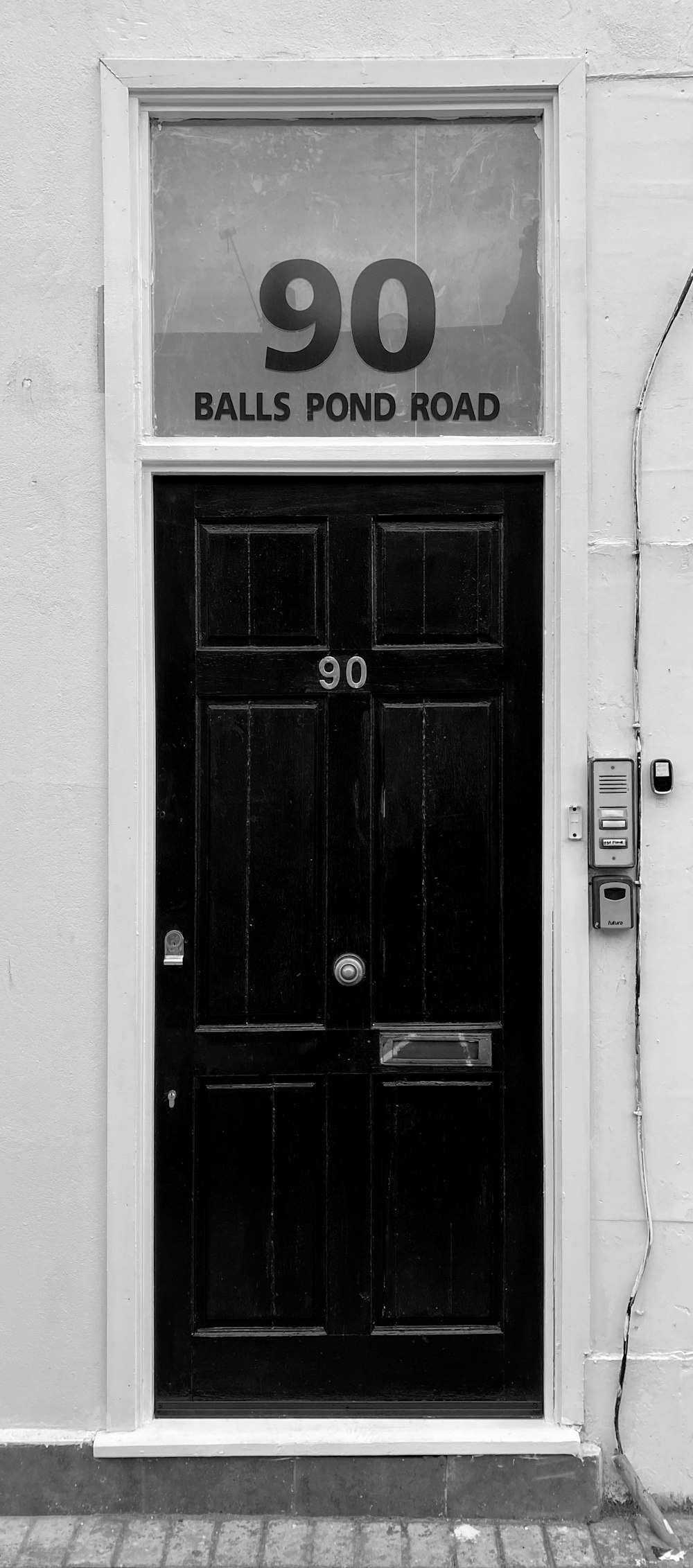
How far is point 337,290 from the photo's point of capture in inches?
127

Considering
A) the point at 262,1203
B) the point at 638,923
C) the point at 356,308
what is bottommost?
the point at 262,1203

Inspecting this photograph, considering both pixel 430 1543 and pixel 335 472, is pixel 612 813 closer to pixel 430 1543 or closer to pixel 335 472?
pixel 335 472

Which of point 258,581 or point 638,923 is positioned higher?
point 258,581

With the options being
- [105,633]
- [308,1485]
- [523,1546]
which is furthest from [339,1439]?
[105,633]

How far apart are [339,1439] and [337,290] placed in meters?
3.34

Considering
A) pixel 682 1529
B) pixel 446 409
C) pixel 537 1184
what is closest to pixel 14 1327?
pixel 537 1184

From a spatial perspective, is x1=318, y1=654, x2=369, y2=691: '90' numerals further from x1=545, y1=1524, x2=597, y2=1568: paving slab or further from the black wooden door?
x1=545, y1=1524, x2=597, y2=1568: paving slab

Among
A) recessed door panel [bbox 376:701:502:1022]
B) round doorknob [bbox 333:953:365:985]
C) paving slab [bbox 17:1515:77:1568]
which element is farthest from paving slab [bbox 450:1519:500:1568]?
round doorknob [bbox 333:953:365:985]

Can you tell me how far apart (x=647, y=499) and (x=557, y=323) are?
1.87ft

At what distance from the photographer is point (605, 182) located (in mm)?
3111

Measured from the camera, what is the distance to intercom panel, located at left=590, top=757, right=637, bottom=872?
3125 millimetres

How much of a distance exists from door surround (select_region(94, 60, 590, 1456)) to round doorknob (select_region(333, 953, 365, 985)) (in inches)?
21.6

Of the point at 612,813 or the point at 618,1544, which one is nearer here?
the point at 618,1544

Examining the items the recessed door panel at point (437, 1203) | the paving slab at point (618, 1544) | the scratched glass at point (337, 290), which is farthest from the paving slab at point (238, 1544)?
the scratched glass at point (337, 290)
